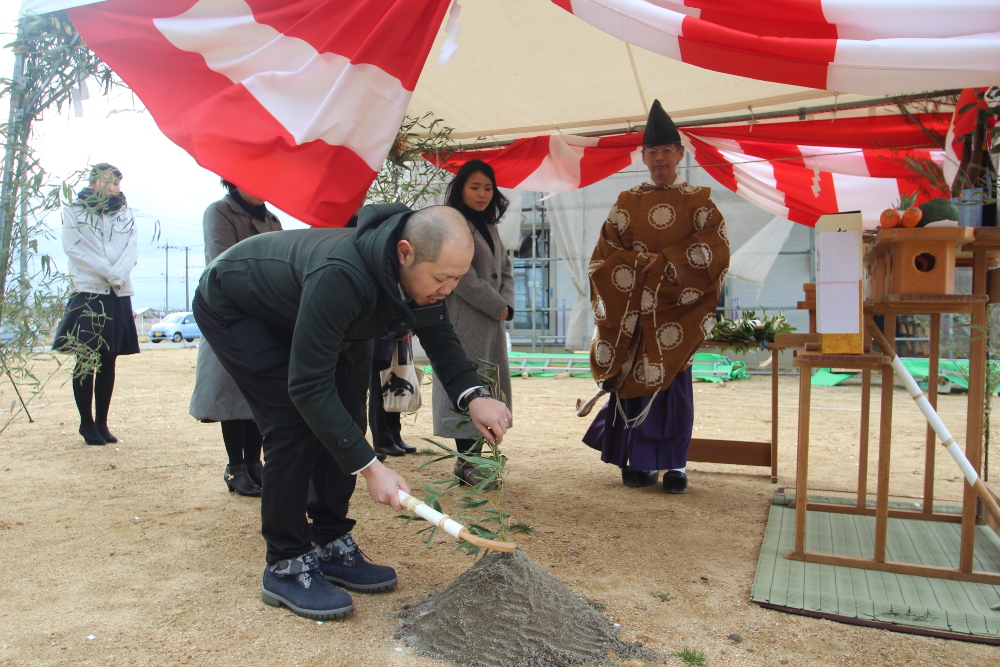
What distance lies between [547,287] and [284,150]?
32.8ft

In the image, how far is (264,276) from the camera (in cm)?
180

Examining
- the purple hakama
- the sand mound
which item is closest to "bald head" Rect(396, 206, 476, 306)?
the sand mound

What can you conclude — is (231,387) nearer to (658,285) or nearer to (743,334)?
(658,285)

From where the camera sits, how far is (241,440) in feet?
9.79

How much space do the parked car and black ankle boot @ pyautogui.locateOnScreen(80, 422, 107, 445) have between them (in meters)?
18.3

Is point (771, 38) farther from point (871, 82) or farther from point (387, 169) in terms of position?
point (387, 169)

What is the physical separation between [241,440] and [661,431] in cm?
185

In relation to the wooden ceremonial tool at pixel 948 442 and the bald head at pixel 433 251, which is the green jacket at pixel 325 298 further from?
the wooden ceremonial tool at pixel 948 442

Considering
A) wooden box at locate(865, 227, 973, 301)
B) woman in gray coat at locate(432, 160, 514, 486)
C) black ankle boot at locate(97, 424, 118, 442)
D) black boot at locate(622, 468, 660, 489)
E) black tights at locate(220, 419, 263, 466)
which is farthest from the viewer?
black ankle boot at locate(97, 424, 118, 442)

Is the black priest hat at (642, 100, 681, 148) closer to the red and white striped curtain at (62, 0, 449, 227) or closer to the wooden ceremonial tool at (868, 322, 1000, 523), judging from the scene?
the red and white striped curtain at (62, 0, 449, 227)

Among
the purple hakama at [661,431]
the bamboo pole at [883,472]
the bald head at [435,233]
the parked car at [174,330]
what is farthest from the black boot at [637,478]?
the parked car at [174,330]

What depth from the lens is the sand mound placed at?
1566 mm

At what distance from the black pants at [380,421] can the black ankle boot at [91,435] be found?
5.24 ft

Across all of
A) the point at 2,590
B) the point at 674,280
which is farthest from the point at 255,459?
the point at 674,280
